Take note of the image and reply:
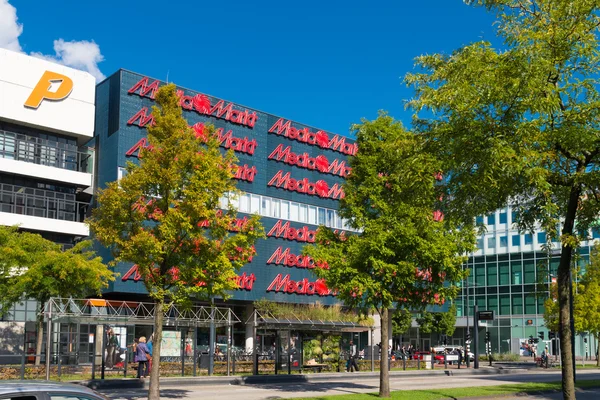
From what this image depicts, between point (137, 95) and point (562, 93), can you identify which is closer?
point (562, 93)

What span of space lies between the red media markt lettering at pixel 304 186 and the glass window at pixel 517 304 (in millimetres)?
31507

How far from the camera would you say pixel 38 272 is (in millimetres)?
33844

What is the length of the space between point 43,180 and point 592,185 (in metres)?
39.2

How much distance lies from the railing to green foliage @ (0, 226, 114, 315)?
33.9 ft

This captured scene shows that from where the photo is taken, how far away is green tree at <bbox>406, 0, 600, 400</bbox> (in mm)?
13055

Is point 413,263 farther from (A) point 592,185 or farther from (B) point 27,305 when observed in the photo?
(B) point 27,305

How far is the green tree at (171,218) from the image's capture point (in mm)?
18922

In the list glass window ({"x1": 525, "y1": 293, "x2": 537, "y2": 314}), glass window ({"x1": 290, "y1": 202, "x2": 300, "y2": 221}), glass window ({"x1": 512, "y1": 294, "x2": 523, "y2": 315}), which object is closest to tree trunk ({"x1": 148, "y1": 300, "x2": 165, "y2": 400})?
glass window ({"x1": 290, "y1": 202, "x2": 300, "y2": 221})

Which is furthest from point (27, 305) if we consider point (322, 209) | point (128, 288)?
point (322, 209)

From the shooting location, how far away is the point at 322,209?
62219 mm

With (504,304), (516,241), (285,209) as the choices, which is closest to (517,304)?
(504,304)

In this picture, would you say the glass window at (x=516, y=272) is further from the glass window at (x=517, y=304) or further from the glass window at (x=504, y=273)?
the glass window at (x=517, y=304)

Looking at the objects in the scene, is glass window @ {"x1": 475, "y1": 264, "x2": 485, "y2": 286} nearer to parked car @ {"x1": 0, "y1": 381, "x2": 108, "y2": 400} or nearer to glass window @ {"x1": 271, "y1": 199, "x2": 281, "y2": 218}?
glass window @ {"x1": 271, "y1": 199, "x2": 281, "y2": 218}

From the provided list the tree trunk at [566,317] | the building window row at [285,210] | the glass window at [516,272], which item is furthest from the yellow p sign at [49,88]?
the glass window at [516,272]
